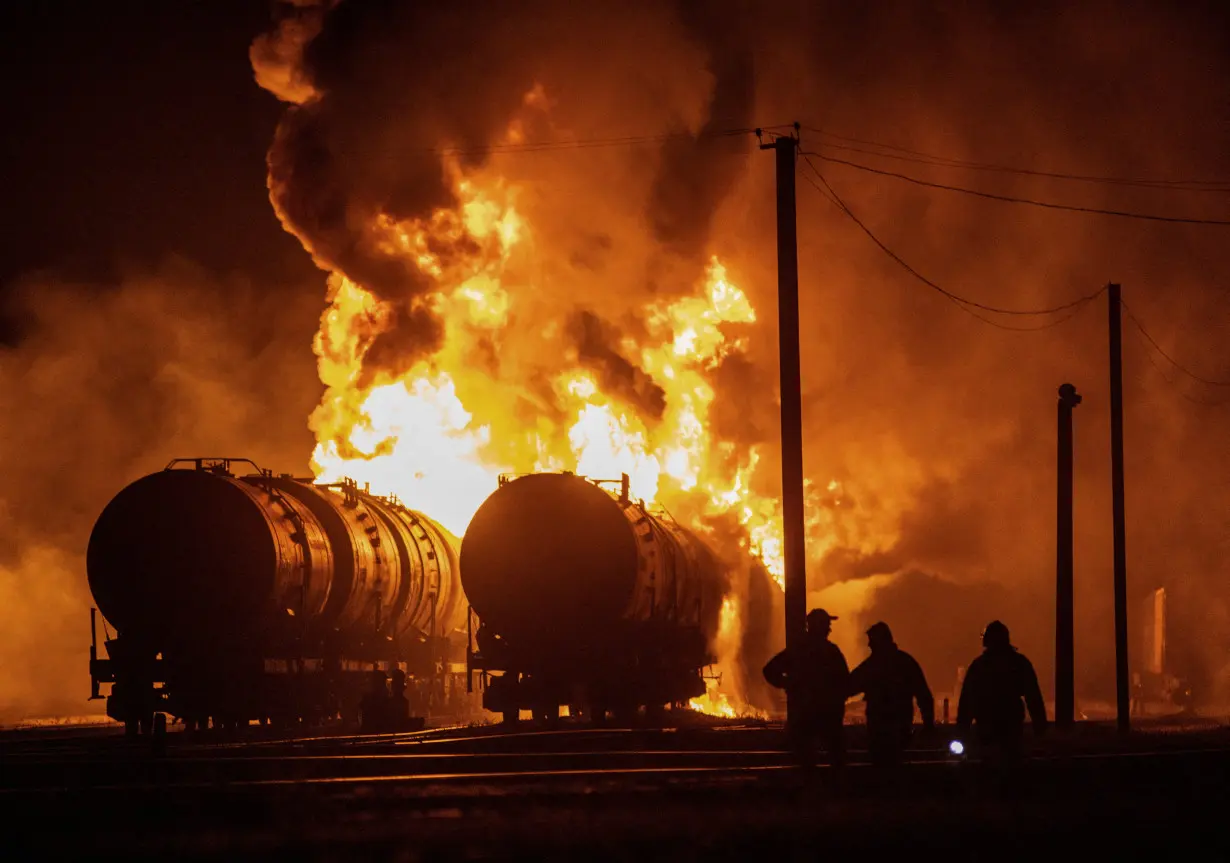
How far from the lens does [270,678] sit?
30.1 meters

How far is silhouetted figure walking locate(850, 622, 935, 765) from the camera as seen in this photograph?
16.3 metres

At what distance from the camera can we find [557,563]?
3080 cm

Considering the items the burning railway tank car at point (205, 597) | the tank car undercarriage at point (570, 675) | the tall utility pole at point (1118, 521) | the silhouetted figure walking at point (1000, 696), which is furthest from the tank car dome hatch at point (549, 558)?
the silhouetted figure walking at point (1000, 696)

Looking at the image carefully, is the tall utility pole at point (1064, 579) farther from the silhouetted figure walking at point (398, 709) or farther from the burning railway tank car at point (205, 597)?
the burning railway tank car at point (205, 597)

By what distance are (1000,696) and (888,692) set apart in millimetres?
1069

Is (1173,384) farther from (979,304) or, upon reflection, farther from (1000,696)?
(1000,696)

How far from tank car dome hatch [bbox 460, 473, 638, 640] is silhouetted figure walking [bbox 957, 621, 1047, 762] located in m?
14.5

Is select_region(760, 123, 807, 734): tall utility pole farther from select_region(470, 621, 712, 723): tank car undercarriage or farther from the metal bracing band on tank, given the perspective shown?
the metal bracing band on tank

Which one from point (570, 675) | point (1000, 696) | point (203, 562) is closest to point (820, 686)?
point (1000, 696)

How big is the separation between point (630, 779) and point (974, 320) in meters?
41.1

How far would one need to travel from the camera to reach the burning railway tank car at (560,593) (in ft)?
101

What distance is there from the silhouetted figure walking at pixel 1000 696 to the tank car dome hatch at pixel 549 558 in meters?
14.5

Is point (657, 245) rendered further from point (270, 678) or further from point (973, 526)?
point (270, 678)

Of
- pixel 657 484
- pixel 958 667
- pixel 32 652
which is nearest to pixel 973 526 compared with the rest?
pixel 958 667
